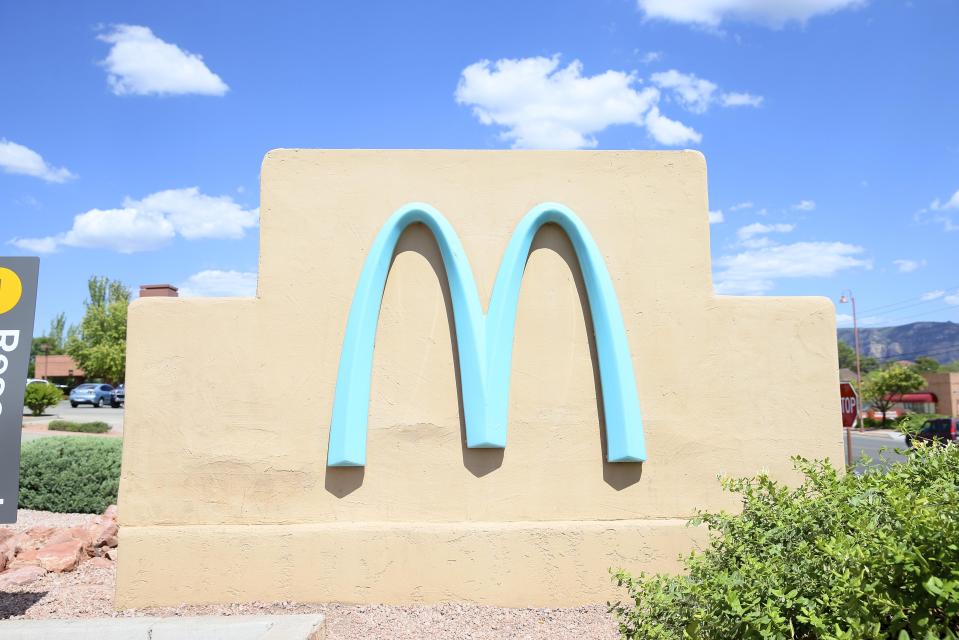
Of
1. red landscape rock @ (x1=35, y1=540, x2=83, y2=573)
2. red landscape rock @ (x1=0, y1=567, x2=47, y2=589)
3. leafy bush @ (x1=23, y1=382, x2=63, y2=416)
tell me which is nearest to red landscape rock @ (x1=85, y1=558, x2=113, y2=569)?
red landscape rock @ (x1=35, y1=540, x2=83, y2=573)

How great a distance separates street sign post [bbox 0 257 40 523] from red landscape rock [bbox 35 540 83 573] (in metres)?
1.65

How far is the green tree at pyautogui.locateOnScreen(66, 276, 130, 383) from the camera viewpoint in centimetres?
4581

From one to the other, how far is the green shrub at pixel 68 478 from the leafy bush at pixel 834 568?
976 cm

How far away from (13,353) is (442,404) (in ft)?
12.1

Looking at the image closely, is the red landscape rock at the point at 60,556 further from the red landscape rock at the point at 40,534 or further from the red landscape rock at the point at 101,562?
the red landscape rock at the point at 40,534

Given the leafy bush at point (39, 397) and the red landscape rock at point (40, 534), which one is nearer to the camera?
the red landscape rock at point (40, 534)

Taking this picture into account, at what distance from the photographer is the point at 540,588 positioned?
19.1ft

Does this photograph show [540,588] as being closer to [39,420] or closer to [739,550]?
[739,550]

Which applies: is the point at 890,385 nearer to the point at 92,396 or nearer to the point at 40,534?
the point at 92,396

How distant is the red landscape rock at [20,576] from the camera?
6570 mm

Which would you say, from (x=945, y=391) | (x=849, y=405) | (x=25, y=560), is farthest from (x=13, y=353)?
(x=945, y=391)

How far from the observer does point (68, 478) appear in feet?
35.4

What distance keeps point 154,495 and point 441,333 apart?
277 centimetres

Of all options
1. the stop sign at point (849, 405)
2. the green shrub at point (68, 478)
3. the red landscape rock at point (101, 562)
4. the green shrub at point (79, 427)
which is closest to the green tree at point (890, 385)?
the stop sign at point (849, 405)
